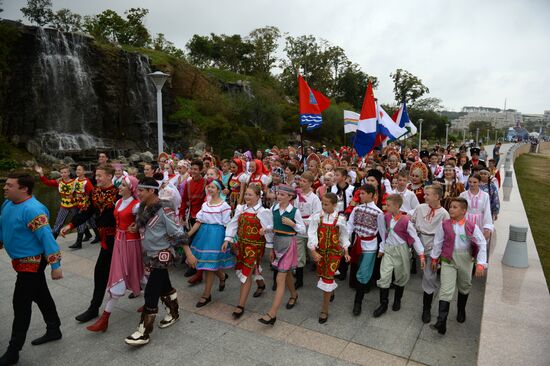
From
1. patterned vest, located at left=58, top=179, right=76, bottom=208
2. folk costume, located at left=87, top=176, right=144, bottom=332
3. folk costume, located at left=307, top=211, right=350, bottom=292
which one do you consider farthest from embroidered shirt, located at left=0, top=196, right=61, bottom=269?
patterned vest, located at left=58, top=179, right=76, bottom=208

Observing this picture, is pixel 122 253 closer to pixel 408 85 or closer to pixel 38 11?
pixel 38 11

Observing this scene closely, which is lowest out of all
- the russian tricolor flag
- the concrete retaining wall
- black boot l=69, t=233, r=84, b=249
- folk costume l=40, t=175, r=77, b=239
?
black boot l=69, t=233, r=84, b=249

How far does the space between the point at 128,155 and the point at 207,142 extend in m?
5.80

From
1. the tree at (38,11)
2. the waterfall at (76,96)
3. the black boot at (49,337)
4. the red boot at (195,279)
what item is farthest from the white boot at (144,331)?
the tree at (38,11)

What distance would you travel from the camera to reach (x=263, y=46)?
168ft

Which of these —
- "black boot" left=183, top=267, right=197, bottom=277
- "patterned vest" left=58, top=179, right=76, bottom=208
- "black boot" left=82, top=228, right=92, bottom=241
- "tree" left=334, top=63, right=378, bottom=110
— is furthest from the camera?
"tree" left=334, top=63, right=378, bottom=110

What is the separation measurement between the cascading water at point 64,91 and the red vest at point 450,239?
26087 mm

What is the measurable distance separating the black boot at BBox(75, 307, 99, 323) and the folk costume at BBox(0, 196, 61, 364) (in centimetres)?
85

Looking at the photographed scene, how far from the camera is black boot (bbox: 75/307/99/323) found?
473 cm

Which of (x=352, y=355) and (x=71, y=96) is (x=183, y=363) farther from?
(x=71, y=96)

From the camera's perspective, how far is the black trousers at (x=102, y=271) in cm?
466

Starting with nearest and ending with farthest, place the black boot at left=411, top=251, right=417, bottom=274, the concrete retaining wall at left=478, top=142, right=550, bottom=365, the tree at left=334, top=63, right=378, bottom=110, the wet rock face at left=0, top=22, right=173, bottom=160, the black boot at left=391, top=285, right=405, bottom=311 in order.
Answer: the concrete retaining wall at left=478, top=142, right=550, bottom=365, the black boot at left=391, top=285, right=405, bottom=311, the black boot at left=411, top=251, right=417, bottom=274, the wet rock face at left=0, top=22, right=173, bottom=160, the tree at left=334, top=63, right=378, bottom=110

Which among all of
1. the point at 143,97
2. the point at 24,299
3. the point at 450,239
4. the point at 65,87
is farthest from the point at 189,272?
the point at 143,97

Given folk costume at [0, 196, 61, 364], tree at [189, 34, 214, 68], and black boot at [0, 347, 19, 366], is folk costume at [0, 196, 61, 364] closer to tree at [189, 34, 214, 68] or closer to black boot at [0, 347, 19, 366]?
black boot at [0, 347, 19, 366]
